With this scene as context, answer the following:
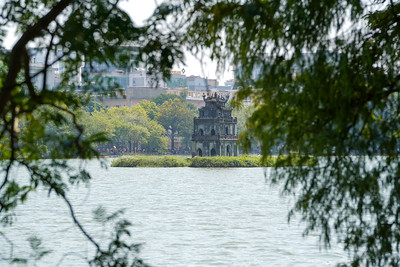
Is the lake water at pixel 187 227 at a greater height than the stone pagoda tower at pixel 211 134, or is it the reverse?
the stone pagoda tower at pixel 211 134

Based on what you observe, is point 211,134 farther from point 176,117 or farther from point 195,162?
point 176,117

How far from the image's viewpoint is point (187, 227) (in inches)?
1001

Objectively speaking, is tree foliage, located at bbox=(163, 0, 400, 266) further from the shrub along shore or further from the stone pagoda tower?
the stone pagoda tower

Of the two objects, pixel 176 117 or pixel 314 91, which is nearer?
pixel 314 91

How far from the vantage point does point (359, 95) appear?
17.5 feet

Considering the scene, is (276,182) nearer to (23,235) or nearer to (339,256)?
(339,256)

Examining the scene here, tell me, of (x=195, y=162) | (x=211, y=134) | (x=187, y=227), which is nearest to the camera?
(x=187, y=227)

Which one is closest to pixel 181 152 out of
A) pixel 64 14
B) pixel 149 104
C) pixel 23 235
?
pixel 149 104

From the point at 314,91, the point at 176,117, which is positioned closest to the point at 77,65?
the point at 314,91

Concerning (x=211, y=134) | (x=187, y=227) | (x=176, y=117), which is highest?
(x=176, y=117)

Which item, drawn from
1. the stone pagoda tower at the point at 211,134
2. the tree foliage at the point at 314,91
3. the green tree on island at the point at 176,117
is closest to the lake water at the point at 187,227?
the tree foliage at the point at 314,91

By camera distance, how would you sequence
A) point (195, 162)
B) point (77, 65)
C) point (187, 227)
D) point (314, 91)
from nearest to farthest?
point (314, 91), point (77, 65), point (187, 227), point (195, 162)

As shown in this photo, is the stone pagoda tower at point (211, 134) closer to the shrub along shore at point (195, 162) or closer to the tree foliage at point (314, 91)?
the shrub along shore at point (195, 162)

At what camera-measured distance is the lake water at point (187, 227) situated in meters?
18.0
